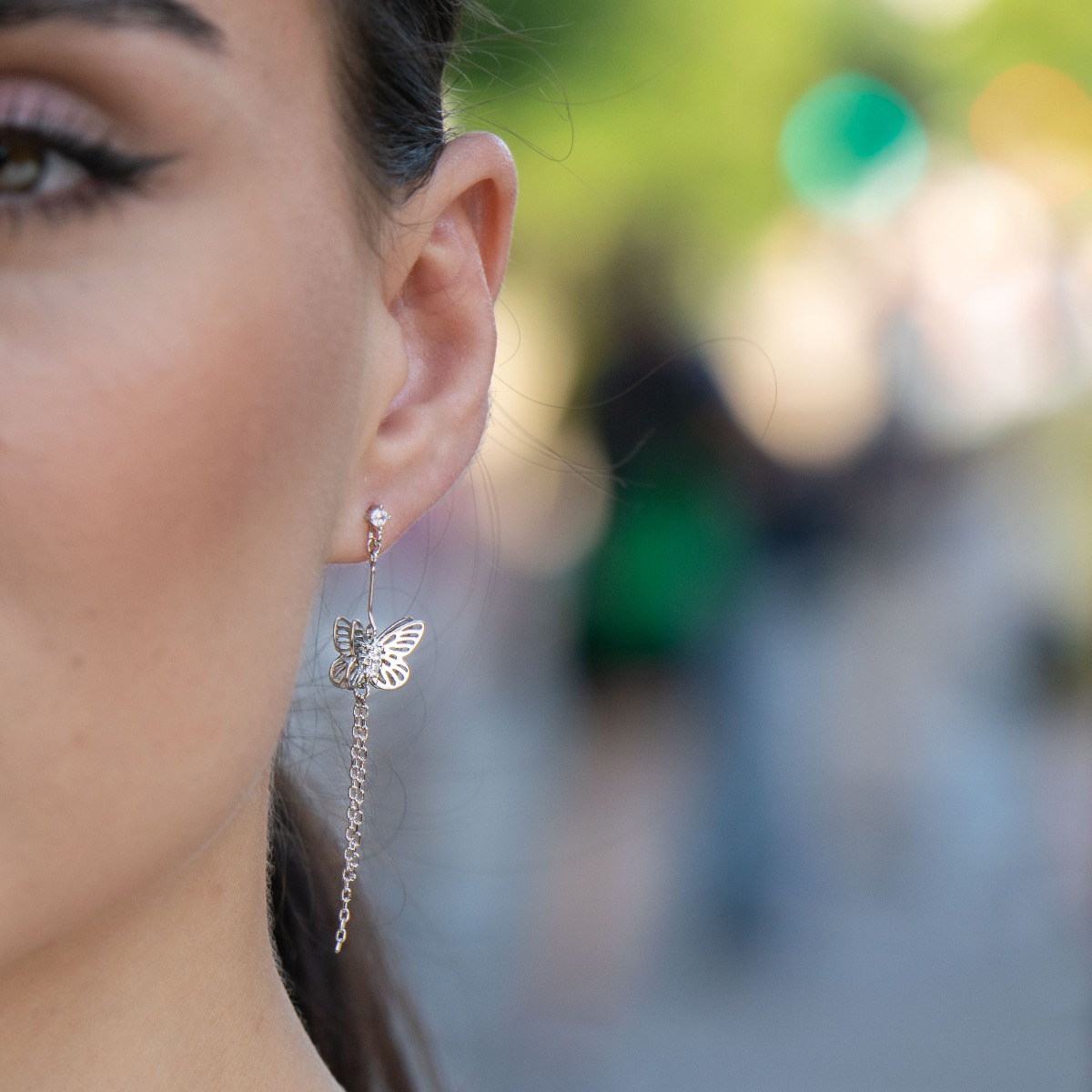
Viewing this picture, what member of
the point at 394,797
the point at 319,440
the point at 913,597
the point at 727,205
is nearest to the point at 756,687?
the point at 913,597

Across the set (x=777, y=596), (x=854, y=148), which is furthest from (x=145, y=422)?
(x=854, y=148)

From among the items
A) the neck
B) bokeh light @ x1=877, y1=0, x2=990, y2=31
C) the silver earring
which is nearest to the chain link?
the silver earring

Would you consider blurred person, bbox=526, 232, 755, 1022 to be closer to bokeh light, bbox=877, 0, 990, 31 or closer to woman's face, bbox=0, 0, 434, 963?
bokeh light, bbox=877, 0, 990, 31

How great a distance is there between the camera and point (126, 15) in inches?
51.1

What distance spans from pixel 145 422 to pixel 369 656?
0.54 meters

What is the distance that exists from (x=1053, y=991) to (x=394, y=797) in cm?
265

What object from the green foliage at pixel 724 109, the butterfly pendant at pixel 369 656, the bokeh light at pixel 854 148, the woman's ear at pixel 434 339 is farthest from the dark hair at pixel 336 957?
the bokeh light at pixel 854 148

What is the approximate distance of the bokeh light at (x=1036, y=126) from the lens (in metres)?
9.55

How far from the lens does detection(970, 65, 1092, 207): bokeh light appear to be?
955 cm

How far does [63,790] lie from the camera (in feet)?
4.23

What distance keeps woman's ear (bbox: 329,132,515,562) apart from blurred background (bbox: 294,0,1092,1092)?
2649 millimetres

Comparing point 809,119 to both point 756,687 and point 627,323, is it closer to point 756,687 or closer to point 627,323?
point 627,323

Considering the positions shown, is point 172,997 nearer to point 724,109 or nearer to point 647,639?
point 647,639

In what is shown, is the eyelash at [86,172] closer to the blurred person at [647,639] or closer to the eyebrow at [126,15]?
the eyebrow at [126,15]
